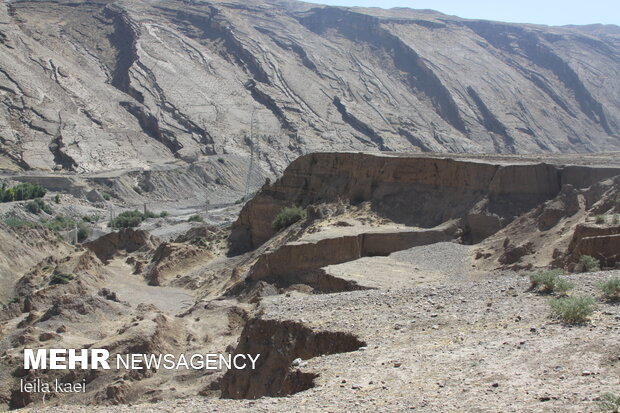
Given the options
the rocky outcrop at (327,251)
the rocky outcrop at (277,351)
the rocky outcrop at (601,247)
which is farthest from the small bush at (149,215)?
the rocky outcrop at (277,351)

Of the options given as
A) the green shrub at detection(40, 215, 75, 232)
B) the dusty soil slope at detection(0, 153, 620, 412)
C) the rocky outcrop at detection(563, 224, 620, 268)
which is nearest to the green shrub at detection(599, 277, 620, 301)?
the dusty soil slope at detection(0, 153, 620, 412)

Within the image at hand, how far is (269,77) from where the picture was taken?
98062mm

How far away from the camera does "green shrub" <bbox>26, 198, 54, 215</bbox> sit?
56000 mm

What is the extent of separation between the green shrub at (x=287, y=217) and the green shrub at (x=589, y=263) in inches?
700

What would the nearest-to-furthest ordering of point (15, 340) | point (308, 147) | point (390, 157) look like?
1. point (15, 340)
2. point (390, 157)
3. point (308, 147)

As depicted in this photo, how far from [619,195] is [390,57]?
9546 cm

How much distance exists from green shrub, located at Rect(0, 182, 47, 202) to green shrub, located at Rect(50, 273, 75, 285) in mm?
30565

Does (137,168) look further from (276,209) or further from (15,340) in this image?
(15,340)

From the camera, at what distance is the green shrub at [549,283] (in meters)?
11.5

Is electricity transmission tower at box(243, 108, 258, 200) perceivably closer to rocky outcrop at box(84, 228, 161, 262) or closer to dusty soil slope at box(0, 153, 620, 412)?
rocky outcrop at box(84, 228, 161, 262)

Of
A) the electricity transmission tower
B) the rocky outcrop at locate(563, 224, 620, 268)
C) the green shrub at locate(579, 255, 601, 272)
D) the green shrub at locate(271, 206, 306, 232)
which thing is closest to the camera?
the green shrub at locate(579, 255, 601, 272)

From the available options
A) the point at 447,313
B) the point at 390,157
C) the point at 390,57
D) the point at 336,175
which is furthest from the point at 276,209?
the point at 390,57

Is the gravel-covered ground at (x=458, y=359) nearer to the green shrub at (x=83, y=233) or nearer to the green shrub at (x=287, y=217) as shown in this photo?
the green shrub at (x=287, y=217)

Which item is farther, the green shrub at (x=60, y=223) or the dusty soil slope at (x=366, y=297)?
the green shrub at (x=60, y=223)
